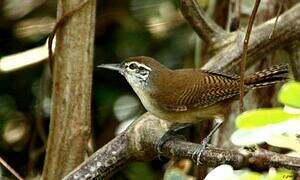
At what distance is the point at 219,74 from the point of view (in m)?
3.03

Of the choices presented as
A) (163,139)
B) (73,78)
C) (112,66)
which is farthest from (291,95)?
(112,66)

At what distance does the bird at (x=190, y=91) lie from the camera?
2.94 m

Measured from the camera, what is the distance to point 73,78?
2766 mm

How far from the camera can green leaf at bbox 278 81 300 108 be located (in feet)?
2.83

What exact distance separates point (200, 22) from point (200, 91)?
432mm

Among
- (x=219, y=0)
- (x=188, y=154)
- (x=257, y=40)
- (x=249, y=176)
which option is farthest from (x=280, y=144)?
(x=219, y=0)

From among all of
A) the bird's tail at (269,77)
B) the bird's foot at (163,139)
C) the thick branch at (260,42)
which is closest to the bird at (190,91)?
the bird's tail at (269,77)

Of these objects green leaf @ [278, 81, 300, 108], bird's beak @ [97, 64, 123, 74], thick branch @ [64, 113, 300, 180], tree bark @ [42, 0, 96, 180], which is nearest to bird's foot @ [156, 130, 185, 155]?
thick branch @ [64, 113, 300, 180]

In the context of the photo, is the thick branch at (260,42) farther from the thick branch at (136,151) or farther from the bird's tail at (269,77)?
the thick branch at (136,151)

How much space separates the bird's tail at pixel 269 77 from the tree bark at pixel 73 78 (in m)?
0.69

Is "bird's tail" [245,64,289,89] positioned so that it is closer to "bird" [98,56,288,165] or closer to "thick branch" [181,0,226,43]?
"bird" [98,56,288,165]

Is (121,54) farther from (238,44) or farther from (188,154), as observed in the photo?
(188,154)

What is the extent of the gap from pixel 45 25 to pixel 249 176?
3.21 meters

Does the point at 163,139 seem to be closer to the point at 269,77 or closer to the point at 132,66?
the point at 269,77
